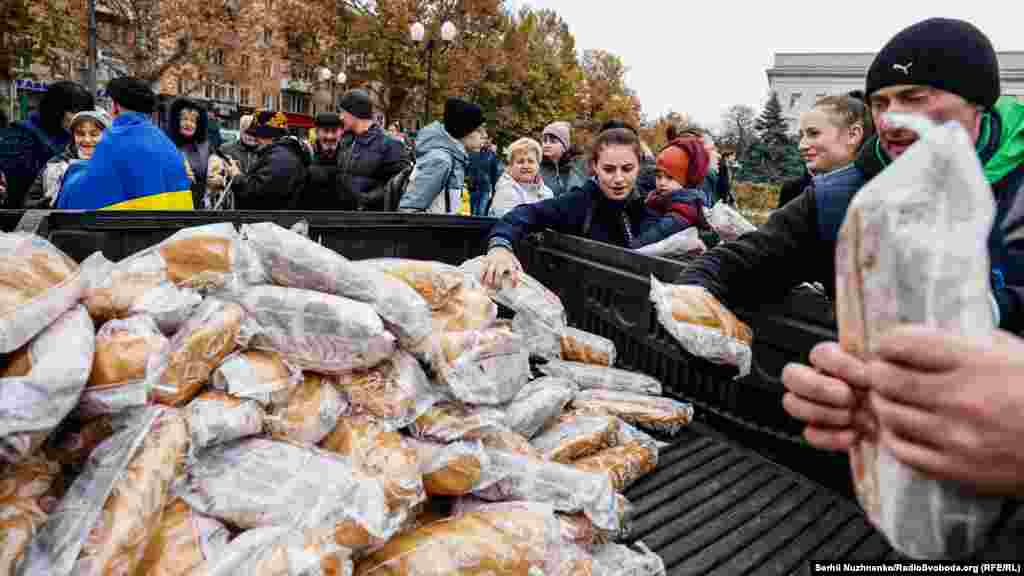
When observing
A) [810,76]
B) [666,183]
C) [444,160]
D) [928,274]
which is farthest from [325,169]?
[810,76]

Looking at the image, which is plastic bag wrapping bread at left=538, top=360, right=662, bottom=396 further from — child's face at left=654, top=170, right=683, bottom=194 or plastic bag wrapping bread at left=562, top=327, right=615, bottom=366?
child's face at left=654, top=170, right=683, bottom=194

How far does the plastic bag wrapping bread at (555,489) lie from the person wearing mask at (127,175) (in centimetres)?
232

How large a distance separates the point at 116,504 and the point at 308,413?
0.49 metres

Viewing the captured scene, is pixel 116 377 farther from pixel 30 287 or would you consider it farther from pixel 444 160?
pixel 444 160

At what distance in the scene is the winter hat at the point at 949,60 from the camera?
168 centimetres

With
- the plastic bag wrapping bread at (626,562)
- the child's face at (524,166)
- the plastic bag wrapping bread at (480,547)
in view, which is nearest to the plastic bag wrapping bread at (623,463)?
the plastic bag wrapping bread at (626,562)

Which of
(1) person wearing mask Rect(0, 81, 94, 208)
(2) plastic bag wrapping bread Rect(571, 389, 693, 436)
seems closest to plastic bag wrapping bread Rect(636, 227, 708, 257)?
(2) plastic bag wrapping bread Rect(571, 389, 693, 436)

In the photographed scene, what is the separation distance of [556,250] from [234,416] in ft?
5.42

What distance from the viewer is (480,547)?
1.48 metres

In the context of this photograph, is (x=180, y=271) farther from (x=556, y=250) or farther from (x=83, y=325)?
(x=556, y=250)

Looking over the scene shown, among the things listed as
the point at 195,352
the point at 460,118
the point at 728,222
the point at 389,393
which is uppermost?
the point at 460,118

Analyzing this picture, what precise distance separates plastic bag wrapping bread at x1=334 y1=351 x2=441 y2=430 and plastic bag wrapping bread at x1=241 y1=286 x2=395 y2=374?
0.06m

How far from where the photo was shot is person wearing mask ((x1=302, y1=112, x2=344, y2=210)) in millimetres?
5340

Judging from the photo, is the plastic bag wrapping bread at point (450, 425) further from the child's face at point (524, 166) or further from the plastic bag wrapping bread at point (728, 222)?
the child's face at point (524, 166)
